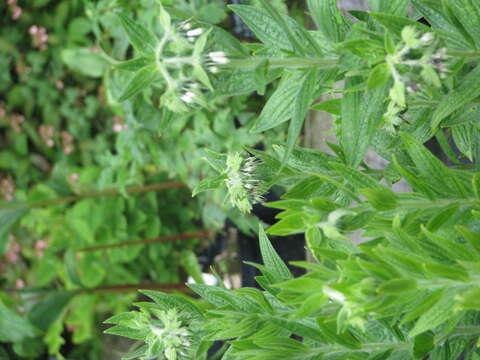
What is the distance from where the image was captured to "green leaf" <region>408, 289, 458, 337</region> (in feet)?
1.17

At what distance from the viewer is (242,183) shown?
45 centimetres

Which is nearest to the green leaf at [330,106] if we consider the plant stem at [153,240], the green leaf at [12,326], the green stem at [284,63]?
the green stem at [284,63]

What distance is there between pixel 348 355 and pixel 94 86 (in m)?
1.64

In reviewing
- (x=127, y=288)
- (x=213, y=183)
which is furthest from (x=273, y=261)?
(x=127, y=288)

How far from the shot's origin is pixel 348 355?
458mm

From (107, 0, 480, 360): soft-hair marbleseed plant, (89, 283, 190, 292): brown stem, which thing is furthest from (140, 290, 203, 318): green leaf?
(89, 283, 190, 292): brown stem

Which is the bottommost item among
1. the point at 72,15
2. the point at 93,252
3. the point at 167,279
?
the point at 167,279

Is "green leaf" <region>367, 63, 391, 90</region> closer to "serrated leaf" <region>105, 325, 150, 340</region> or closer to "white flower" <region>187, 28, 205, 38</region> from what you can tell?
"white flower" <region>187, 28, 205, 38</region>

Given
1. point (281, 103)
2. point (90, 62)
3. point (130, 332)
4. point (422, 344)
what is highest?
point (281, 103)

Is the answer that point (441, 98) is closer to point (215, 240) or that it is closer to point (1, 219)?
point (215, 240)

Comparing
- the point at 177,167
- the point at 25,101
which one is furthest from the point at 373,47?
the point at 25,101

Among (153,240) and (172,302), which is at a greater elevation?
(172,302)

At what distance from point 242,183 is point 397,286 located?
16 centimetres

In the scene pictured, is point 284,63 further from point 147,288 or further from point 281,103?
point 147,288
